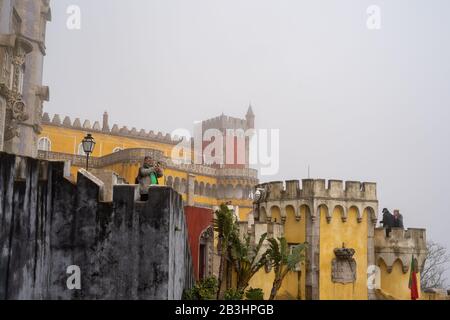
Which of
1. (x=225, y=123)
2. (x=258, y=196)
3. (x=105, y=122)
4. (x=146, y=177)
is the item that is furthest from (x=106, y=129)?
(x=146, y=177)

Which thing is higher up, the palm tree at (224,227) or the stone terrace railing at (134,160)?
the stone terrace railing at (134,160)

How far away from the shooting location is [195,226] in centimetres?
1692

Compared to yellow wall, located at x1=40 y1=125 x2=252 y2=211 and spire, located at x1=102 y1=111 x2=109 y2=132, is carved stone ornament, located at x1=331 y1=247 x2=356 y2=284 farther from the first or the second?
spire, located at x1=102 y1=111 x2=109 y2=132

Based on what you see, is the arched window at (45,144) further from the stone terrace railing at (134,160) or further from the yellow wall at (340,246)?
the yellow wall at (340,246)

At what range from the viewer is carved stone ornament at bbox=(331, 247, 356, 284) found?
2111 cm

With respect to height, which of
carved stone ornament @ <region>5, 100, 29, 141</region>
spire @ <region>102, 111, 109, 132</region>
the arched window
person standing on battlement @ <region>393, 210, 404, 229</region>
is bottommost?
person standing on battlement @ <region>393, 210, 404, 229</region>

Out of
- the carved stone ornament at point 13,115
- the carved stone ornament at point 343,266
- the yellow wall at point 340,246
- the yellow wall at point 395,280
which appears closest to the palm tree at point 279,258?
the yellow wall at point 340,246

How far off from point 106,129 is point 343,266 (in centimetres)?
3892

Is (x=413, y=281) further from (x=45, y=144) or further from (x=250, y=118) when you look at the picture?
(x=250, y=118)

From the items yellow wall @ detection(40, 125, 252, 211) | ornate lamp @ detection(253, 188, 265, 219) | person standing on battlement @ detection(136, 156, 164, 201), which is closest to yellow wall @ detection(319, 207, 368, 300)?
ornate lamp @ detection(253, 188, 265, 219)

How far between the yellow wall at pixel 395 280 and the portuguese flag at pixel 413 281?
0.93 feet

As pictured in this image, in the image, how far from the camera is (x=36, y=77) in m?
34.0

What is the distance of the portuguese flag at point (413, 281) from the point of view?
21.8 m

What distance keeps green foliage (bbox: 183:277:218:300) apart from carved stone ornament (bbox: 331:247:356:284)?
7.16m
